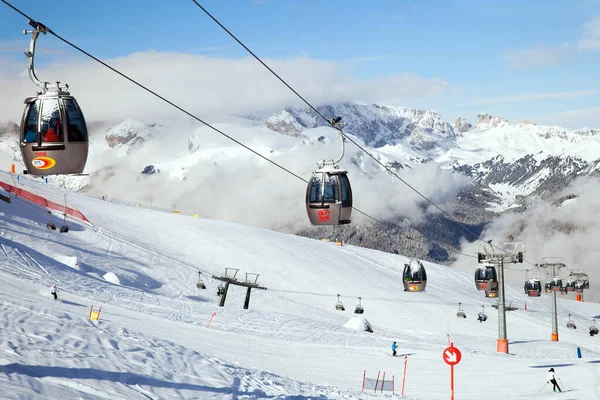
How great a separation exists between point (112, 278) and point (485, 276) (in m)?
29.2

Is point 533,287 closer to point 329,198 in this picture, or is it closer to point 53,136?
point 329,198

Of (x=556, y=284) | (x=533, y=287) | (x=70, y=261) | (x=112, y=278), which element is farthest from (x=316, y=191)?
(x=556, y=284)

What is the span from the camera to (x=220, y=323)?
1660 inches

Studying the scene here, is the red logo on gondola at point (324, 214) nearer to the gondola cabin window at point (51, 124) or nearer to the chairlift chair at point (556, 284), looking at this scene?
the gondola cabin window at point (51, 124)

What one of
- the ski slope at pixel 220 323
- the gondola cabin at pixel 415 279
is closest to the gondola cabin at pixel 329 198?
the ski slope at pixel 220 323

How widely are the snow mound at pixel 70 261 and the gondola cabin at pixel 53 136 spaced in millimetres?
46546

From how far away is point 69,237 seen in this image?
71.6 m

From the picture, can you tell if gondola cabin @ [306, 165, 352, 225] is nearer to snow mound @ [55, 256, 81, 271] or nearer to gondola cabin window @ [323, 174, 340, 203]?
gondola cabin window @ [323, 174, 340, 203]

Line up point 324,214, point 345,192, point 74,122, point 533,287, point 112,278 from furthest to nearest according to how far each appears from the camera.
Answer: point 533,287 < point 112,278 < point 345,192 < point 324,214 < point 74,122

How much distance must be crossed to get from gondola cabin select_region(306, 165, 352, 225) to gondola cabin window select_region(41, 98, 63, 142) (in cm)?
802

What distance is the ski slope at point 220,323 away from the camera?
Answer: 19328mm

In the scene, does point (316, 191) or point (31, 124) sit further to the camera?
point (316, 191)

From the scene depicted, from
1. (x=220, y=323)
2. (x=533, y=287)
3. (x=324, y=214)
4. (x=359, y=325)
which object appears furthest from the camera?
(x=533, y=287)

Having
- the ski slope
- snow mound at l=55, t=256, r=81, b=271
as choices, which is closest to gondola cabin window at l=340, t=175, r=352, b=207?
the ski slope
